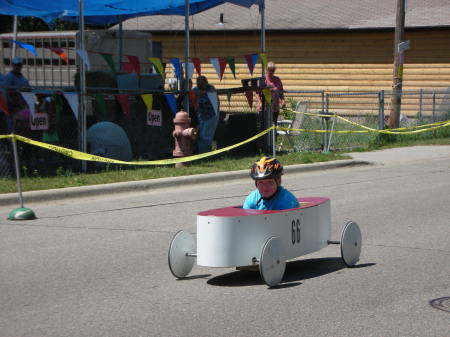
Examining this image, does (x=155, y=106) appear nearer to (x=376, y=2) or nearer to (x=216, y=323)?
(x=216, y=323)

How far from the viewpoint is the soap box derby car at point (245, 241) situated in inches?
254

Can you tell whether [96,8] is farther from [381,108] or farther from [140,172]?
[381,108]

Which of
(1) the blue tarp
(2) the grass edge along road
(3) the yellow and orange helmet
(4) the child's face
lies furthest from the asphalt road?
(1) the blue tarp

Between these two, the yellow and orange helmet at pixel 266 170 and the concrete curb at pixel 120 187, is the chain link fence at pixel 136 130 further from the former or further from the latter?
the yellow and orange helmet at pixel 266 170

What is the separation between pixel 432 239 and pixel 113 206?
4730 millimetres

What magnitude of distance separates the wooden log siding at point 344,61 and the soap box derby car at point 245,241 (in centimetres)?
→ 2120

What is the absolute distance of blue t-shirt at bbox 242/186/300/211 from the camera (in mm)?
7145

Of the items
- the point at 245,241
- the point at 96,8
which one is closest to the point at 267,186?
the point at 245,241

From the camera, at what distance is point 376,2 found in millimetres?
32344

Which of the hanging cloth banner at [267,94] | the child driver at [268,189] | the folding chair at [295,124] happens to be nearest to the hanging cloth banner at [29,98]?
the hanging cloth banner at [267,94]

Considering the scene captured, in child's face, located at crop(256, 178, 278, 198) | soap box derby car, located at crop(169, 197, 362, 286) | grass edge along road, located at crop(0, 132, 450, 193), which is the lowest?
grass edge along road, located at crop(0, 132, 450, 193)

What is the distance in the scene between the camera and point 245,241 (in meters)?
6.49

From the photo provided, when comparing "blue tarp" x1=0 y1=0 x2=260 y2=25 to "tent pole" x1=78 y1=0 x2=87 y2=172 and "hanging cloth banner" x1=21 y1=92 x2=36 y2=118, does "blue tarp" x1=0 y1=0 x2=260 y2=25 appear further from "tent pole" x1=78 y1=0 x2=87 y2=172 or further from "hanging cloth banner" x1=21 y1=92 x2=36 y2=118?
"hanging cloth banner" x1=21 y1=92 x2=36 y2=118

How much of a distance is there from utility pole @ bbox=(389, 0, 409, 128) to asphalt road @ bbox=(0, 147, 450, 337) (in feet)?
34.6
